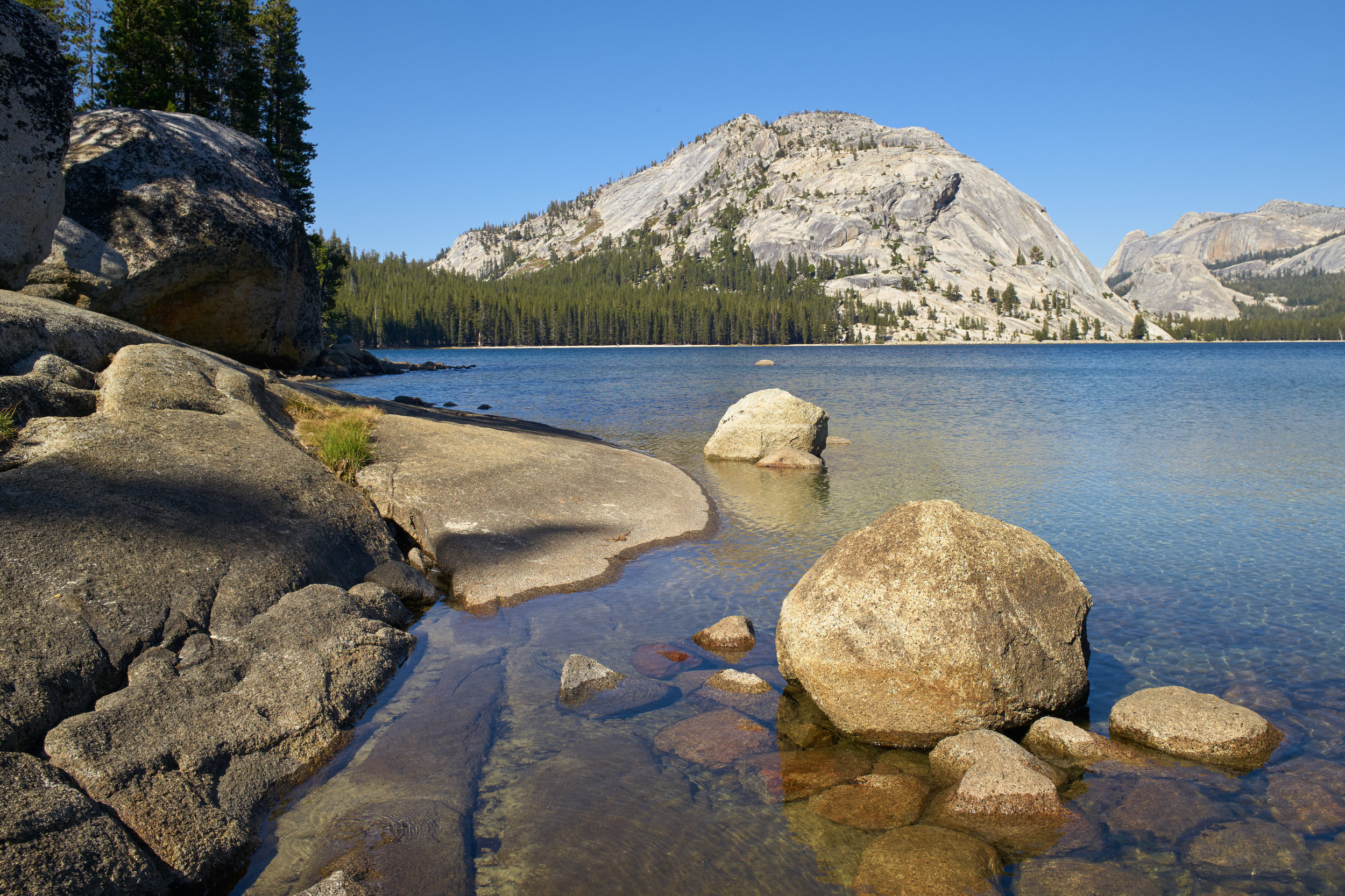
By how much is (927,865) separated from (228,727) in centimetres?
679

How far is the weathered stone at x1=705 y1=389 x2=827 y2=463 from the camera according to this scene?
1085 inches

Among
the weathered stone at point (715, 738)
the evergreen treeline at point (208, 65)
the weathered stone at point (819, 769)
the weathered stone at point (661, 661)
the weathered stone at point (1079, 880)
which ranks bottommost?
the weathered stone at point (819, 769)

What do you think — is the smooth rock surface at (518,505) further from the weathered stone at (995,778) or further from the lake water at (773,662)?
the weathered stone at (995,778)

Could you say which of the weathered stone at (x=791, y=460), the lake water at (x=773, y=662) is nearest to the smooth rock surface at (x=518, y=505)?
the lake water at (x=773, y=662)

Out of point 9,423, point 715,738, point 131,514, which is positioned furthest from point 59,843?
point 9,423

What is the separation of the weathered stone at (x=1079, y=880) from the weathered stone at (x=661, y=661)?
499 centimetres

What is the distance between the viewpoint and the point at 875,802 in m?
7.68

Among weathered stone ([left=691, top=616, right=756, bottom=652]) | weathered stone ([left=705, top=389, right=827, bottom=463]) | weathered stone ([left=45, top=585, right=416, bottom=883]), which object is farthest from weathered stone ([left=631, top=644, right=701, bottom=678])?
weathered stone ([left=705, top=389, right=827, bottom=463])

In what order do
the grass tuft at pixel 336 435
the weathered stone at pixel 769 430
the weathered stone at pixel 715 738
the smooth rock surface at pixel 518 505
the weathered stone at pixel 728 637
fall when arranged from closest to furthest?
1. the weathered stone at pixel 715 738
2. the weathered stone at pixel 728 637
3. the smooth rock surface at pixel 518 505
4. the grass tuft at pixel 336 435
5. the weathered stone at pixel 769 430

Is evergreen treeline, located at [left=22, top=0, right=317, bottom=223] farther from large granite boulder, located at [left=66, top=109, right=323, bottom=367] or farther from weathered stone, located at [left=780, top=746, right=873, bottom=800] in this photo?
weathered stone, located at [left=780, top=746, right=873, bottom=800]

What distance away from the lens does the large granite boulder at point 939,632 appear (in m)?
8.64

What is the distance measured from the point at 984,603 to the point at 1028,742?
1.64 metres

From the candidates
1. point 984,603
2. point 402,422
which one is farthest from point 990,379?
point 984,603

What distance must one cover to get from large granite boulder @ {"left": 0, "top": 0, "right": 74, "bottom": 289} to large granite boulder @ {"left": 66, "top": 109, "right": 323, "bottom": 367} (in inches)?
229
